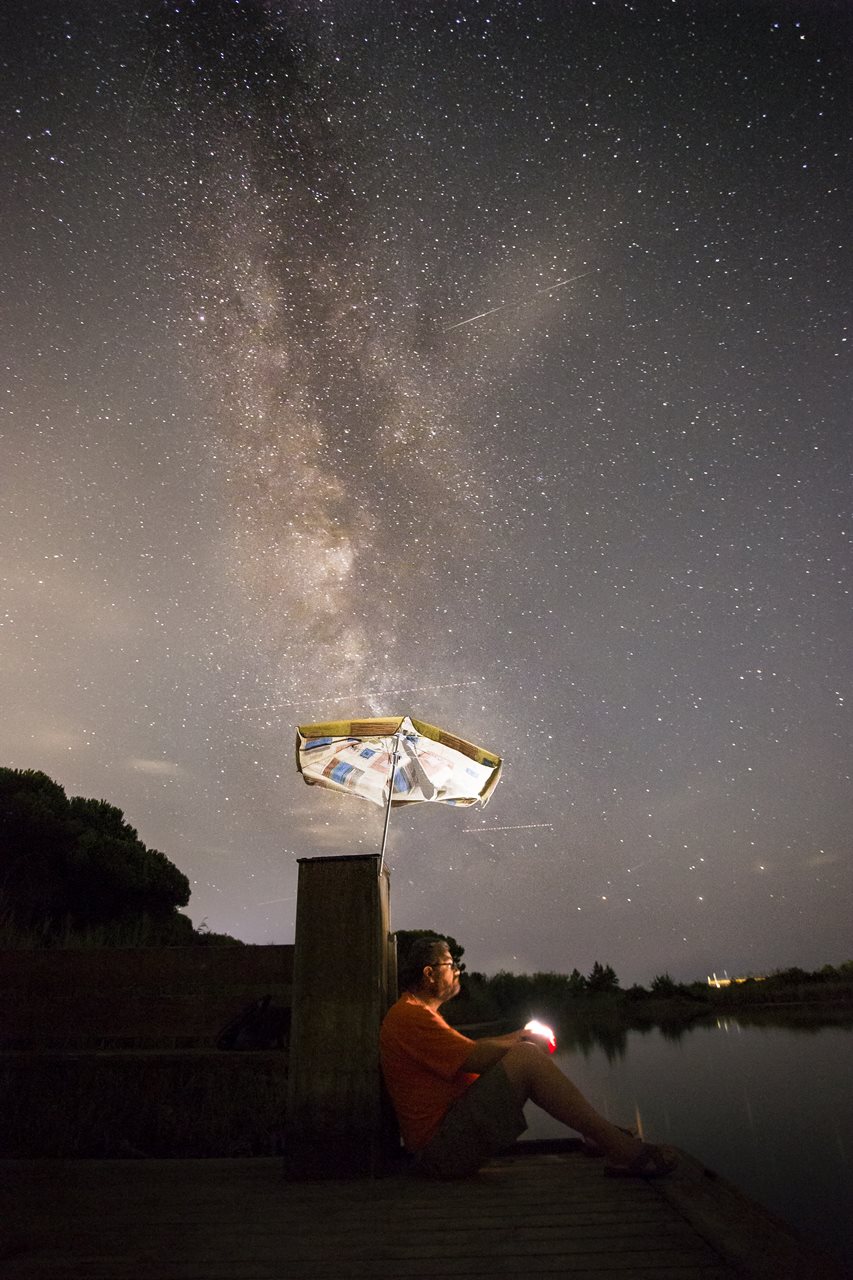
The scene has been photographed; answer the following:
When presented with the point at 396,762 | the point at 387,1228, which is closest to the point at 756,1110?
the point at 396,762

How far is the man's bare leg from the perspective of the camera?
2.82 m

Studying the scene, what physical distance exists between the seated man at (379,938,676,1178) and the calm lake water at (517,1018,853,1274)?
2.21 m

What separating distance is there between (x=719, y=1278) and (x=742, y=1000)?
3768 cm


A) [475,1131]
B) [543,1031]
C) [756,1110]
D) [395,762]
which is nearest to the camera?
[475,1131]

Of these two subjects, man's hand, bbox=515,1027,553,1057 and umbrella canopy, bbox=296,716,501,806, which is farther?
umbrella canopy, bbox=296,716,501,806

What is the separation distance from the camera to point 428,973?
3.46 meters

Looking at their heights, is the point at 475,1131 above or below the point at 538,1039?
below

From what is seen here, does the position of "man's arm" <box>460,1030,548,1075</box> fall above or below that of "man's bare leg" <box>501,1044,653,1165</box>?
above

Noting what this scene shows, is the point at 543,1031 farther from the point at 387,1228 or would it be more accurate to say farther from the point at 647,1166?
the point at 387,1228

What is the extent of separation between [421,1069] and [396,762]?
2851 mm

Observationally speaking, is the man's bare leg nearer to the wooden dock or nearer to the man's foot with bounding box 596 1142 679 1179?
the man's foot with bounding box 596 1142 679 1179

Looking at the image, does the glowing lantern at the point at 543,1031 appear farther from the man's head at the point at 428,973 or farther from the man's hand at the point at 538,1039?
the man's head at the point at 428,973

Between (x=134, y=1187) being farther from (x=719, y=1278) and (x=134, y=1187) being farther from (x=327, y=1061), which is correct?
→ (x=719, y=1278)

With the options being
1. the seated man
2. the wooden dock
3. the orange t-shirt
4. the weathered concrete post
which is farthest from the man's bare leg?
the weathered concrete post
